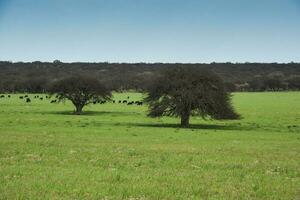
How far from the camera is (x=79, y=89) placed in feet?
242

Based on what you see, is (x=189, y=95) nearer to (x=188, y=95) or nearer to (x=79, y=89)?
(x=188, y=95)

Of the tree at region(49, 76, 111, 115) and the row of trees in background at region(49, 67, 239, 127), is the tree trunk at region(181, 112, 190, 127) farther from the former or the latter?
the tree at region(49, 76, 111, 115)

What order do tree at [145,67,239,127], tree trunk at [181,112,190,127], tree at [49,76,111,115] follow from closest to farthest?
tree at [145,67,239,127] → tree trunk at [181,112,190,127] → tree at [49,76,111,115]

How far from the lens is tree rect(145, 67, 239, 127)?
4844 centimetres

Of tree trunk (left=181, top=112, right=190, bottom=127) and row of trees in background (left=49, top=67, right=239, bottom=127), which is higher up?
row of trees in background (left=49, top=67, right=239, bottom=127)

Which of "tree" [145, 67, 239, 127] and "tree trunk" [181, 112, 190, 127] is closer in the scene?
"tree" [145, 67, 239, 127]

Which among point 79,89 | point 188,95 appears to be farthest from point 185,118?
point 79,89

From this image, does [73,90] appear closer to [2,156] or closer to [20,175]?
[2,156]

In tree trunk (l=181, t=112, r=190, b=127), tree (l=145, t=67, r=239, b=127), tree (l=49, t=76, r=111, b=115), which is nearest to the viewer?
tree (l=145, t=67, r=239, b=127)

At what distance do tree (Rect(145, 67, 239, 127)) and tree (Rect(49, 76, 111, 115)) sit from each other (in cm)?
2425

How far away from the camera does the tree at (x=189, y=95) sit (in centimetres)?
4844

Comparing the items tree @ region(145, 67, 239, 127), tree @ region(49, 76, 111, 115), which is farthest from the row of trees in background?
tree @ region(49, 76, 111, 115)

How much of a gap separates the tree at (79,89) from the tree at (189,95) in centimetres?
2425

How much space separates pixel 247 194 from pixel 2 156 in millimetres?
10479
